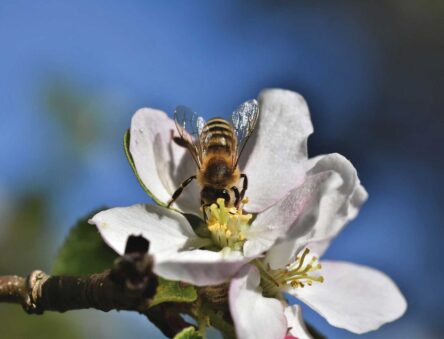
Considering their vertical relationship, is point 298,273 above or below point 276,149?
below

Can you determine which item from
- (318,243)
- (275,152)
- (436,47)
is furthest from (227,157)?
(436,47)

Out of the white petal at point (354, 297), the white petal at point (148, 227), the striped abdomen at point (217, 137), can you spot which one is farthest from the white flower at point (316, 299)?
the striped abdomen at point (217, 137)

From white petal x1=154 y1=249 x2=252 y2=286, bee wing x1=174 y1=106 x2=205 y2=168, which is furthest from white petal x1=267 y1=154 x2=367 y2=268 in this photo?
bee wing x1=174 y1=106 x2=205 y2=168

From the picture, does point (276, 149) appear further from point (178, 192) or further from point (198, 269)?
point (198, 269)

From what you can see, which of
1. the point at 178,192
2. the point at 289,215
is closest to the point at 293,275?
the point at 289,215

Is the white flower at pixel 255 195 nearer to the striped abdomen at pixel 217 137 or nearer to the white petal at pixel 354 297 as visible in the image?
the striped abdomen at pixel 217 137

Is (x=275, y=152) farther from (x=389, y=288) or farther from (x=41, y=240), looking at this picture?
(x=41, y=240)

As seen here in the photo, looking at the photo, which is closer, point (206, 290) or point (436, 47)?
point (206, 290)
